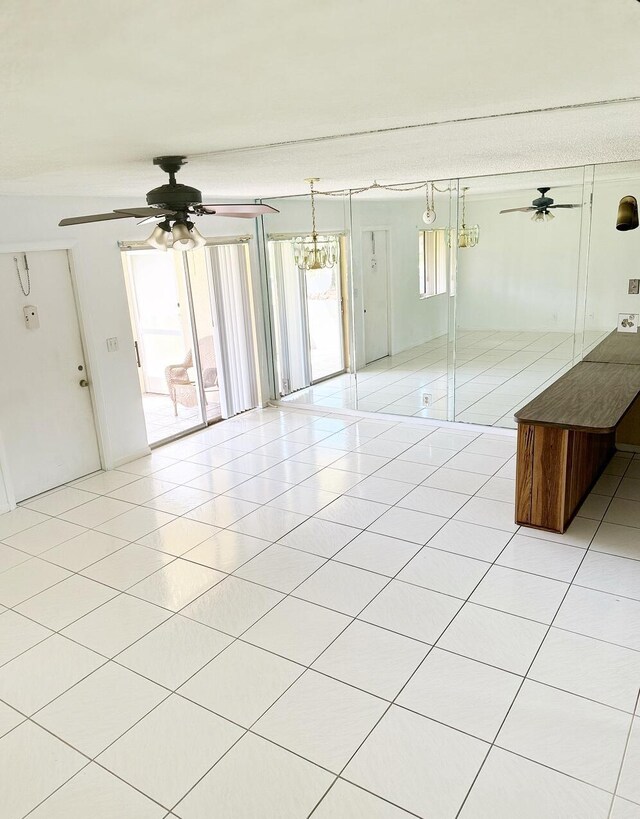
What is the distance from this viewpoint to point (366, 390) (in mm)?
7223

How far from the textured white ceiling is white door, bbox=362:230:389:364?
161 inches

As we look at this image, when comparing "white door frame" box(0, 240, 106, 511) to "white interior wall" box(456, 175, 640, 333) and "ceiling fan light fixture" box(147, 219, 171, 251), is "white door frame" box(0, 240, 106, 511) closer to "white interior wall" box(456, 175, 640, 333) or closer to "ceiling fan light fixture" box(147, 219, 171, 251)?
"ceiling fan light fixture" box(147, 219, 171, 251)

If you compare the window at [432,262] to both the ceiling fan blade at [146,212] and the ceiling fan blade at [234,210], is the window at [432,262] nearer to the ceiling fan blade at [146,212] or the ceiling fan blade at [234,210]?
the ceiling fan blade at [234,210]

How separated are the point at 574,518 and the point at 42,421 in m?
4.20

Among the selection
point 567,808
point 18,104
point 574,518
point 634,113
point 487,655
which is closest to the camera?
point 18,104

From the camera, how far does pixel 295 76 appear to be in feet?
5.52

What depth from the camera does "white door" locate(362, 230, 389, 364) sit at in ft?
24.4

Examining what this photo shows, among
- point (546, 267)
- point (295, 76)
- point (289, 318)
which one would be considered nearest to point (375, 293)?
point (289, 318)

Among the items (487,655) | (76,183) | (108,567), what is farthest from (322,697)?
(76,183)

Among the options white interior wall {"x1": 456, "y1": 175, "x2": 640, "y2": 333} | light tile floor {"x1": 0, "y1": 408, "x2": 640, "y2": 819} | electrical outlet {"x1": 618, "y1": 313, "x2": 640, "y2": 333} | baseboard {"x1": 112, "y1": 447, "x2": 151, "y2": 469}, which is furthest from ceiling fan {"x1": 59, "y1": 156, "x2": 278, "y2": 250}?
electrical outlet {"x1": 618, "y1": 313, "x2": 640, "y2": 333}

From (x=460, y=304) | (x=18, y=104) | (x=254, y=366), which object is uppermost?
(x=18, y=104)

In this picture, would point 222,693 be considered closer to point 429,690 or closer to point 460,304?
point 429,690

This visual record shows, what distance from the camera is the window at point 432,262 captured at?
647 cm

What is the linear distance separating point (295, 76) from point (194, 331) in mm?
4916
